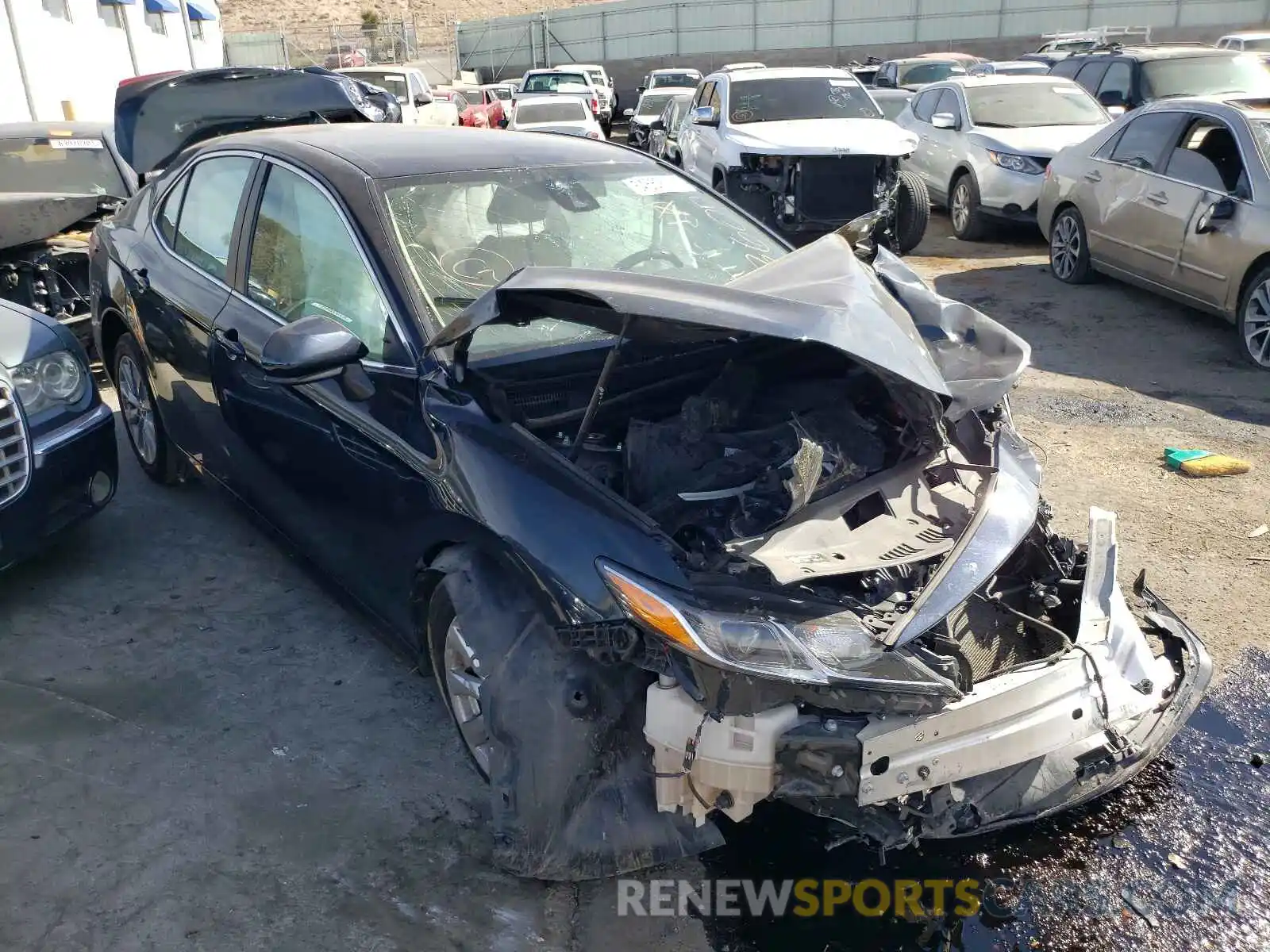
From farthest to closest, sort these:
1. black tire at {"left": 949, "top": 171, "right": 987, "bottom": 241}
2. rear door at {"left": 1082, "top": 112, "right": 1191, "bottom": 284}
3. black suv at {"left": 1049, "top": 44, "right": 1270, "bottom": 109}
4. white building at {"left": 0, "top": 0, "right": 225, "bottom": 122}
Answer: white building at {"left": 0, "top": 0, "right": 225, "bottom": 122} < black tire at {"left": 949, "top": 171, "right": 987, "bottom": 241} < black suv at {"left": 1049, "top": 44, "right": 1270, "bottom": 109} < rear door at {"left": 1082, "top": 112, "right": 1191, "bottom": 284}

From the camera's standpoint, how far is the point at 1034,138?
10.7 meters

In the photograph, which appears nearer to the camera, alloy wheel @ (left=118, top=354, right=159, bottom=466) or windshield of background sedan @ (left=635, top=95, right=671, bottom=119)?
alloy wheel @ (left=118, top=354, right=159, bottom=466)

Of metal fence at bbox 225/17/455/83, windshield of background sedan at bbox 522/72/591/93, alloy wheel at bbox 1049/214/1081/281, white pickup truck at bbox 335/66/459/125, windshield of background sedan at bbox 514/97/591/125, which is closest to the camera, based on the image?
alloy wheel at bbox 1049/214/1081/281

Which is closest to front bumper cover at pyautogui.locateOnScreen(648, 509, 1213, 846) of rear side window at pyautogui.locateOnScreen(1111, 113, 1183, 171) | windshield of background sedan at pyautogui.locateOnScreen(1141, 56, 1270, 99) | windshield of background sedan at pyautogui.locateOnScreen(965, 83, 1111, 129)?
rear side window at pyautogui.locateOnScreen(1111, 113, 1183, 171)

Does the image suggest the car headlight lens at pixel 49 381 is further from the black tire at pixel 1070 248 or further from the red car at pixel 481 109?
the red car at pixel 481 109

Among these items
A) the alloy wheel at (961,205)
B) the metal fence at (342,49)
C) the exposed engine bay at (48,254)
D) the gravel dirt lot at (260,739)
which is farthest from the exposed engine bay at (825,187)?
the metal fence at (342,49)

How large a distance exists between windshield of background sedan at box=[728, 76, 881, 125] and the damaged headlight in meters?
9.38

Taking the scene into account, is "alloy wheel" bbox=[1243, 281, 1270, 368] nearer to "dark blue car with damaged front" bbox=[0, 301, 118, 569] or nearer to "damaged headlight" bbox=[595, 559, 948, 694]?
"damaged headlight" bbox=[595, 559, 948, 694]

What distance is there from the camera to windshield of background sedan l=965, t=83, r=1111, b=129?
11.1 m

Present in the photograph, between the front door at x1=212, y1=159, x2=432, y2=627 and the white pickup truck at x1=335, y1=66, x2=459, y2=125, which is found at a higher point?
the white pickup truck at x1=335, y1=66, x2=459, y2=125

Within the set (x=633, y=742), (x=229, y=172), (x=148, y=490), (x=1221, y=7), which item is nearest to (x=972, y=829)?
(x=633, y=742)

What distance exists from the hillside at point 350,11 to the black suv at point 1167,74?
48977 mm

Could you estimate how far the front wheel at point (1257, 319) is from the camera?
663 cm

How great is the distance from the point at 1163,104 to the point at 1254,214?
174 centimetres
